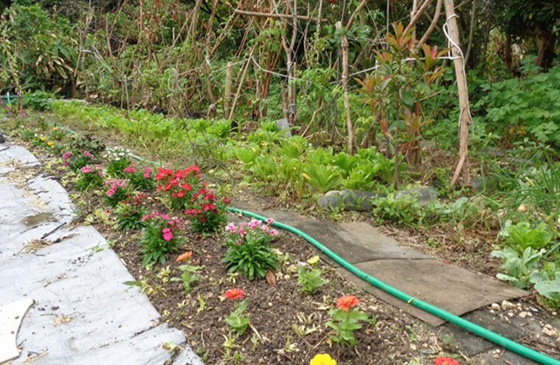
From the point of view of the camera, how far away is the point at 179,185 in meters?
2.87

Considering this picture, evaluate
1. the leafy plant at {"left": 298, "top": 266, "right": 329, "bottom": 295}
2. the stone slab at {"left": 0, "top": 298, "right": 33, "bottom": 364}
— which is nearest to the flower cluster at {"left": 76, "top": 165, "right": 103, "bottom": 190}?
the stone slab at {"left": 0, "top": 298, "right": 33, "bottom": 364}

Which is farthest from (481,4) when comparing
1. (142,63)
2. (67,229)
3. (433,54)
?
(67,229)

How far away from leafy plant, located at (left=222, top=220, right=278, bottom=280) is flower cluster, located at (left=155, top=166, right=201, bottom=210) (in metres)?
0.70

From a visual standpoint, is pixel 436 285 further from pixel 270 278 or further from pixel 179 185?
pixel 179 185

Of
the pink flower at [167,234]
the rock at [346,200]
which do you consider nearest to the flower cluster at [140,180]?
the pink flower at [167,234]

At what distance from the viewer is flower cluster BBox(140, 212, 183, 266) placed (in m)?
2.36

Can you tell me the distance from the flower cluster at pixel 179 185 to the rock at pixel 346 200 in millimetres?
842

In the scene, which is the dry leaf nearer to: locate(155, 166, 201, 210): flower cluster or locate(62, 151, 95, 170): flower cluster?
locate(155, 166, 201, 210): flower cluster

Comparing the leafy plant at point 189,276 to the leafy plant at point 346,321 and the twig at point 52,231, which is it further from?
the twig at point 52,231

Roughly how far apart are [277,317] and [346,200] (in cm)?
134

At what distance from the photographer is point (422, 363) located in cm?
152

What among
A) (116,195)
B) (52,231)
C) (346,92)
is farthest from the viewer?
(346,92)

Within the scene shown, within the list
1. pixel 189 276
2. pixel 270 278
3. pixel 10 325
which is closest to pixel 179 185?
pixel 189 276

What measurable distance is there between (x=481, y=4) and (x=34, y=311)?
20.8 ft
